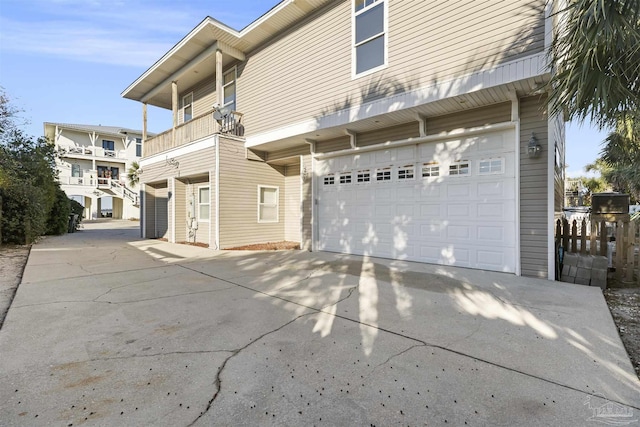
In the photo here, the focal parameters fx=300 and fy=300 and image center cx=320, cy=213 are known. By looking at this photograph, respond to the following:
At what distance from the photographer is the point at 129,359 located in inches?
102

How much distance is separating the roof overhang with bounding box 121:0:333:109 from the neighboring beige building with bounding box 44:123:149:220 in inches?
808

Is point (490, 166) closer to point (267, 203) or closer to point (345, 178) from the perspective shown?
point (345, 178)

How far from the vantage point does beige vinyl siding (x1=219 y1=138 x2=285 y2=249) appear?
9523 millimetres

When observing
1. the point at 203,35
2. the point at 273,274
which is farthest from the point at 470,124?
the point at 203,35

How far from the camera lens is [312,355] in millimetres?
2680

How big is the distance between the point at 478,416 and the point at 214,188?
29.6 ft

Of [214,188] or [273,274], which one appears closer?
[273,274]

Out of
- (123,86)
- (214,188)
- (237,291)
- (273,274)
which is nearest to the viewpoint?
(237,291)

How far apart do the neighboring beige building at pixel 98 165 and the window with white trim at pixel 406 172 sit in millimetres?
30461

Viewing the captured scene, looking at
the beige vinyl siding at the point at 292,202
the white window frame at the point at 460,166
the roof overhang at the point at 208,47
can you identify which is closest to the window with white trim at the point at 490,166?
the white window frame at the point at 460,166

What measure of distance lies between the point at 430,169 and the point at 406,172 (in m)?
0.59

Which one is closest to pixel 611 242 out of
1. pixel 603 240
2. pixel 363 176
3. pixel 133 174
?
pixel 603 240

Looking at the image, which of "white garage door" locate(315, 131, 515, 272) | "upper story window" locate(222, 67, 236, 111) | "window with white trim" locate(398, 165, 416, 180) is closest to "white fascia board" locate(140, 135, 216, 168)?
"upper story window" locate(222, 67, 236, 111)

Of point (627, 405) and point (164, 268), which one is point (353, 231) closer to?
point (164, 268)
